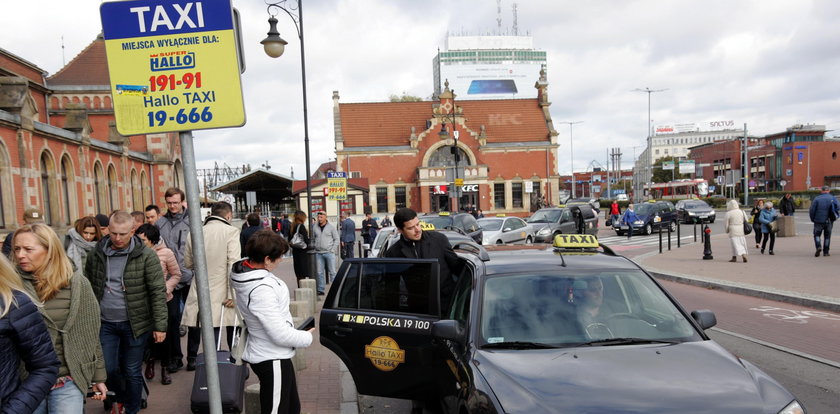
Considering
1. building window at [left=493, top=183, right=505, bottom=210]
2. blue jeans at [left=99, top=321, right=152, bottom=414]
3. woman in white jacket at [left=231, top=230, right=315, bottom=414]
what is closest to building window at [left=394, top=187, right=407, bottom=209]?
building window at [left=493, top=183, right=505, bottom=210]

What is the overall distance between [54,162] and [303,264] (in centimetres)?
1120

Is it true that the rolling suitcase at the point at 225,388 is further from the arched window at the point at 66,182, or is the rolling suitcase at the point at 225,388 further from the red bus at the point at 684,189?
the red bus at the point at 684,189

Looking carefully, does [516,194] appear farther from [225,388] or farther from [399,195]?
[225,388]

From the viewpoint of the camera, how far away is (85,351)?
349cm

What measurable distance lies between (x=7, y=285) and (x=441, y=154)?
51.1 meters

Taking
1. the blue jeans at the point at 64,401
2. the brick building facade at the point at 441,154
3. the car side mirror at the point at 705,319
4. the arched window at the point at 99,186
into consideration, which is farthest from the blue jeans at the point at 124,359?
the brick building facade at the point at 441,154

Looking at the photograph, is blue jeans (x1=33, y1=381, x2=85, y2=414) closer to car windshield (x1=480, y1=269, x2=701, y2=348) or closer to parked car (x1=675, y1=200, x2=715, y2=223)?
car windshield (x1=480, y1=269, x2=701, y2=348)

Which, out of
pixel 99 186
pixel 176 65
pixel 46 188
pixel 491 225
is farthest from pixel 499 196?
pixel 176 65

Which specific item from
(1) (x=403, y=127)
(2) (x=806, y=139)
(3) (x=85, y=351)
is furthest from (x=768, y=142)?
(3) (x=85, y=351)

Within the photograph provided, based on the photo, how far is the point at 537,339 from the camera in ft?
12.6

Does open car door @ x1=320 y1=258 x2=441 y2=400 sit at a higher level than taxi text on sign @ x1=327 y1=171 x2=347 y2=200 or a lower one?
lower

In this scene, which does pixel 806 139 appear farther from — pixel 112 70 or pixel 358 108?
pixel 112 70

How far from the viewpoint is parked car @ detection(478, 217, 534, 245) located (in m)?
22.1

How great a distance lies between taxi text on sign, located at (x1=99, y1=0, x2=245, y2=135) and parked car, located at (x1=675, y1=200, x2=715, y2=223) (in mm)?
34968
